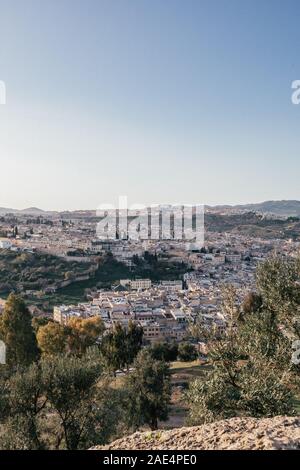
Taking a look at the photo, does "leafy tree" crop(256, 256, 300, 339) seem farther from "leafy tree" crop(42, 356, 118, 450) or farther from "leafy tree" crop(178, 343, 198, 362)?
"leafy tree" crop(178, 343, 198, 362)

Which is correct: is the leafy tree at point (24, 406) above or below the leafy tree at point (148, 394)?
above

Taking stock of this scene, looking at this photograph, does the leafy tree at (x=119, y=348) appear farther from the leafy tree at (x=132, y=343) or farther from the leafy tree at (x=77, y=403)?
the leafy tree at (x=77, y=403)

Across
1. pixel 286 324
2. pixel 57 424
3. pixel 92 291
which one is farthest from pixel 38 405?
pixel 92 291

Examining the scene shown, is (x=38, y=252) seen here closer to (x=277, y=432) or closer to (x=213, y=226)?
(x=277, y=432)

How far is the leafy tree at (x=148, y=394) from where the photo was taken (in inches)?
607

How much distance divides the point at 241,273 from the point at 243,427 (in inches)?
2640

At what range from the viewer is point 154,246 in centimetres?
9331

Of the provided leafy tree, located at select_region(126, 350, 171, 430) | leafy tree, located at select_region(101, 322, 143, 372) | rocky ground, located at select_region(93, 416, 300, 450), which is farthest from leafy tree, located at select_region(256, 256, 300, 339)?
leafy tree, located at select_region(101, 322, 143, 372)

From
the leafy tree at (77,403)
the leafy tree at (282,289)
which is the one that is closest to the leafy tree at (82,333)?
the leafy tree at (77,403)

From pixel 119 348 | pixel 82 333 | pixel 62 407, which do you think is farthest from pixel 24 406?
pixel 82 333

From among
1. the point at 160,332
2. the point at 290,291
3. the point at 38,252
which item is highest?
the point at 290,291

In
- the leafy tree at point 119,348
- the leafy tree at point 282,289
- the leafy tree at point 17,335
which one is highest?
the leafy tree at point 282,289

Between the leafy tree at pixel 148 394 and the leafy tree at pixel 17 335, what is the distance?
19.1 feet

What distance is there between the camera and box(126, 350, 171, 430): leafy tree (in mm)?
15406
